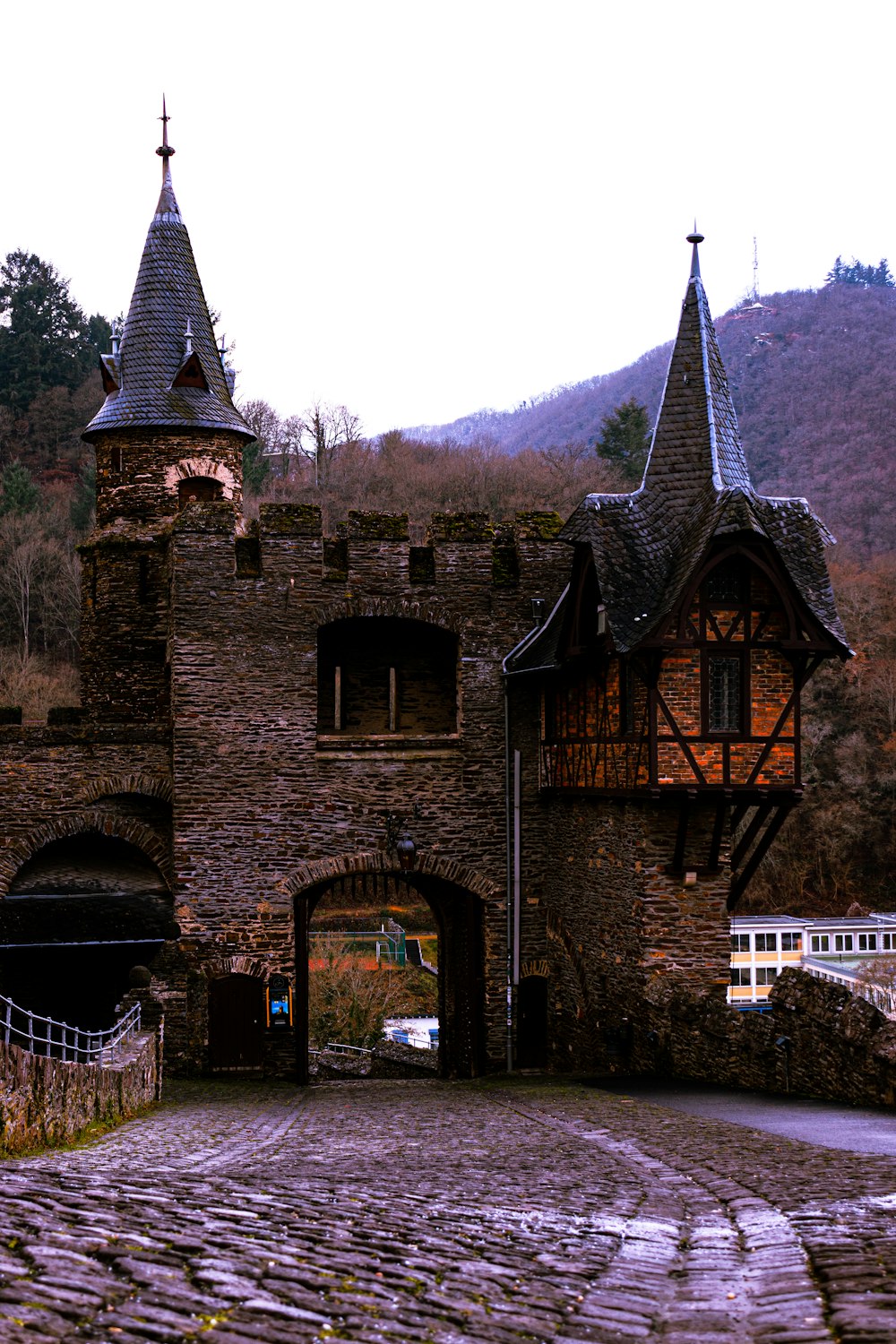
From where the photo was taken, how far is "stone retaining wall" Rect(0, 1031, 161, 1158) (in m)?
9.21

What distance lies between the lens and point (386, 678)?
834 inches

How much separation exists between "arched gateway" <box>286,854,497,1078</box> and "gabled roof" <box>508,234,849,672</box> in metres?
3.24

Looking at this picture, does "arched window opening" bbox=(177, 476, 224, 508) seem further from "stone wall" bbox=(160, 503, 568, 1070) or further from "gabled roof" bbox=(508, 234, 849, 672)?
"gabled roof" bbox=(508, 234, 849, 672)

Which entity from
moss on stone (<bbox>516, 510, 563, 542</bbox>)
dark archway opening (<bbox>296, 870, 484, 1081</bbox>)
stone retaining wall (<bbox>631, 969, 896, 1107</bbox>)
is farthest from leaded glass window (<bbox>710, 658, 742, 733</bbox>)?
dark archway opening (<bbox>296, 870, 484, 1081</bbox>)

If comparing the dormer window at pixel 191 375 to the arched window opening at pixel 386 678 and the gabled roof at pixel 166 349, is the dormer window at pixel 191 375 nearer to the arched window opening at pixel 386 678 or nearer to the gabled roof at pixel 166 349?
the gabled roof at pixel 166 349

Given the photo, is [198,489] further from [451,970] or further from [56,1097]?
[56,1097]

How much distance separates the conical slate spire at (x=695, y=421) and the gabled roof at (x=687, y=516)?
0.01 meters

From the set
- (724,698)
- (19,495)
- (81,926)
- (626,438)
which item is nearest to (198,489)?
(81,926)

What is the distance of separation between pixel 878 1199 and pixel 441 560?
44.8 ft

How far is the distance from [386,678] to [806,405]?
63546 mm

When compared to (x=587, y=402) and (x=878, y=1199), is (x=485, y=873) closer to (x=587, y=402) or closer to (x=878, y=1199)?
(x=878, y=1199)

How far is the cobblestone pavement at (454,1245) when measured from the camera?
4836 mm

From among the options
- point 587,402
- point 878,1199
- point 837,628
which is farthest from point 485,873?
point 587,402

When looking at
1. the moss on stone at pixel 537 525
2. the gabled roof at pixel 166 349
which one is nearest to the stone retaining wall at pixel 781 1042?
the moss on stone at pixel 537 525
